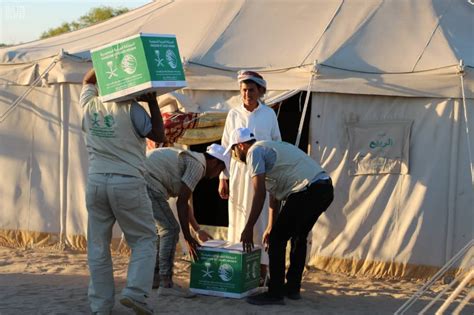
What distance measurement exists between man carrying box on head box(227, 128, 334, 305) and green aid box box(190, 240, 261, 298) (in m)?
0.12

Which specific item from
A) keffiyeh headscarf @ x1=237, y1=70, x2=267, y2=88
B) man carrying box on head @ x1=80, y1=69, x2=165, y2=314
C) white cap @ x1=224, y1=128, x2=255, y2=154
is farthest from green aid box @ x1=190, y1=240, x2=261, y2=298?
keffiyeh headscarf @ x1=237, y1=70, x2=267, y2=88

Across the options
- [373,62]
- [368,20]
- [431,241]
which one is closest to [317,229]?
[431,241]

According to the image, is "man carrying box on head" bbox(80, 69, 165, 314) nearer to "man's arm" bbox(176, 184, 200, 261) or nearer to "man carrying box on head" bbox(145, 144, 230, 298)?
"man's arm" bbox(176, 184, 200, 261)

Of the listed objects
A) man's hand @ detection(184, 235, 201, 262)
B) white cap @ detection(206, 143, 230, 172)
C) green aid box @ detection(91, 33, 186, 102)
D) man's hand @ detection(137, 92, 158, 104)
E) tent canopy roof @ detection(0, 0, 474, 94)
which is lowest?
man's hand @ detection(184, 235, 201, 262)

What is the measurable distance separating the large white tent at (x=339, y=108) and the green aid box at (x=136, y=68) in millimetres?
1973

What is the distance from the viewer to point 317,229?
7297mm

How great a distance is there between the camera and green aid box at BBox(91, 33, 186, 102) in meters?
5.20

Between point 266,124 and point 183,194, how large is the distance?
0.98m

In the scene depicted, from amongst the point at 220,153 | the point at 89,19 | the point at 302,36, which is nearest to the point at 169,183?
the point at 220,153

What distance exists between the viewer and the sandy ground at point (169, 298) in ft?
19.0

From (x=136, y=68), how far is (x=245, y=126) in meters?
1.41

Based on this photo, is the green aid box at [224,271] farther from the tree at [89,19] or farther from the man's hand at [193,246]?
the tree at [89,19]

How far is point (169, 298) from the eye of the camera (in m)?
6.04

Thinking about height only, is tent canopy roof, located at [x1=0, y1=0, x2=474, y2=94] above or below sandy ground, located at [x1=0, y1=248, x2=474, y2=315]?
above
